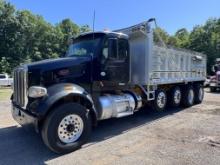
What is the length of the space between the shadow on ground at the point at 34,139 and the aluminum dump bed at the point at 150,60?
1.28m

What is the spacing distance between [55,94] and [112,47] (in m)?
2.18

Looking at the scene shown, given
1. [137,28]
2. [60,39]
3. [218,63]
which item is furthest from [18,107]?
[60,39]

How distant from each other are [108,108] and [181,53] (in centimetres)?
484

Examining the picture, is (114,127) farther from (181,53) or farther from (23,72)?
(181,53)

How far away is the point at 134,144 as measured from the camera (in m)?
5.70

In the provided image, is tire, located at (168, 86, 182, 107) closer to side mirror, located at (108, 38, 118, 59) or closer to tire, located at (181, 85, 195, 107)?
tire, located at (181, 85, 195, 107)

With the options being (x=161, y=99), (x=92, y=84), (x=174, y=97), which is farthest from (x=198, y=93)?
(x=92, y=84)

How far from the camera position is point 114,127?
24.0ft

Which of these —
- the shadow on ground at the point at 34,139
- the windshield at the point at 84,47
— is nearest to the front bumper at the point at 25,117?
the shadow on ground at the point at 34,139

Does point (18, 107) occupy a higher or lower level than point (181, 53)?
lower

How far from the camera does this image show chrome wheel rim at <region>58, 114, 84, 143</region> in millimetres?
5275

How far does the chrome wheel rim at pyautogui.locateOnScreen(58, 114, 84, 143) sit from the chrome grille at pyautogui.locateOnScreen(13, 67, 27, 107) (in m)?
1.05

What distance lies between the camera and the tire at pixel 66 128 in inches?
199

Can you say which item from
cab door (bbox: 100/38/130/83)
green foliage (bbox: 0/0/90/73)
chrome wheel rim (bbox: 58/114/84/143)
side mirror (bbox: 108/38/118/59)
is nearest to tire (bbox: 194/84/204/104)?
cab door (bbox: 100/38/130/83)
